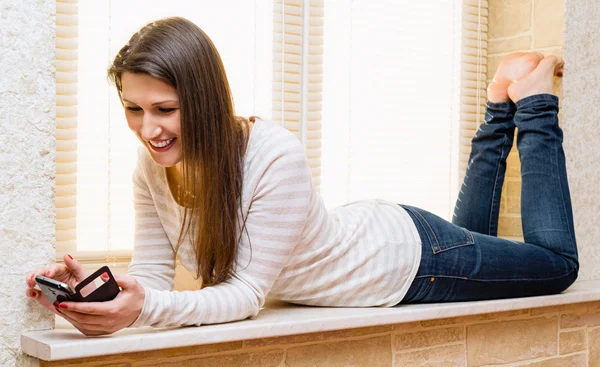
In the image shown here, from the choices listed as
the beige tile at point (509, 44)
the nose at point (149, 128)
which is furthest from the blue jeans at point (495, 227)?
the nose at point (149, 128)

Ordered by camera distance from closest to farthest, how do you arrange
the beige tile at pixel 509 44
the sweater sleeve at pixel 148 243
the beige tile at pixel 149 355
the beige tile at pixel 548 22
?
the beige tile at pixel 149 355
the sweater sleeve at pixel 148 243
the beige tile at pixel 548 22
the beige tile at pixel 509 44

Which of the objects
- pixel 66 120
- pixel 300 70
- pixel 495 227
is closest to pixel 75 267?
pixel 66 120

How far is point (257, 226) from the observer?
1609 mm

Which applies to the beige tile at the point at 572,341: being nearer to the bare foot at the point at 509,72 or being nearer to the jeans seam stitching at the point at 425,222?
the jeans seam stitching at the point at 425,222

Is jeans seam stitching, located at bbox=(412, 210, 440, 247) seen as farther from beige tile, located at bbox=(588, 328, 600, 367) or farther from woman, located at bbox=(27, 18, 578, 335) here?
beige tile, located at bbox=(588, 328, 600, 367)

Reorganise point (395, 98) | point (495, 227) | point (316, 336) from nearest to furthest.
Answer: point (316, 336)
point (495, 227)
point (395, 98)

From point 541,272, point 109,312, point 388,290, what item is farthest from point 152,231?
point 541,272

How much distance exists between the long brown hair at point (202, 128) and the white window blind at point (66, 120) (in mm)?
533

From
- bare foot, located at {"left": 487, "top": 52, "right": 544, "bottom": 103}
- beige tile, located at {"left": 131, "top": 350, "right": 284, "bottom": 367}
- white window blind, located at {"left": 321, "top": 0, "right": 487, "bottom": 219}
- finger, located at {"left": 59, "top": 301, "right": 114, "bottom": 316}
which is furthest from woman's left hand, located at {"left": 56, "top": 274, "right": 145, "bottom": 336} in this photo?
bare foot, located at {"left": 487, "top": 52, "right": 544, "bottom": 103}

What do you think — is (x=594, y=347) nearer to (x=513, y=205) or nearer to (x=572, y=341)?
(x=572, y=341)

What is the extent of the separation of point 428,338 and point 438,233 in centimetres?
28

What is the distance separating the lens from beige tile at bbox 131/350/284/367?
5.08 feet

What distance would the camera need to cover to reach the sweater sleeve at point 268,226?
5.21 feet

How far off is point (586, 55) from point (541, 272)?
878 mm
